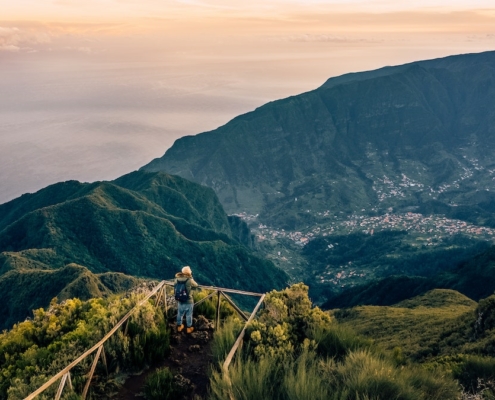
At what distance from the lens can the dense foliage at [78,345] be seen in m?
10.2

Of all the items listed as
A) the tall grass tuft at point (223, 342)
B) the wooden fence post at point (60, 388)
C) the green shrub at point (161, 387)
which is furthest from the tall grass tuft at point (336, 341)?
the wooden fence post at point (60, 388)

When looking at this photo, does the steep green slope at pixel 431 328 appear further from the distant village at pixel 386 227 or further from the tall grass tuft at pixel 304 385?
the distant village at pixel 386 227

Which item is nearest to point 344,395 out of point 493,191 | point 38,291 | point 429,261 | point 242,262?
point 38,291

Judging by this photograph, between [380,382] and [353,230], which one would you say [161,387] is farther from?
[353,230]

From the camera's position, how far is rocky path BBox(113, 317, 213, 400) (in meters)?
9.84

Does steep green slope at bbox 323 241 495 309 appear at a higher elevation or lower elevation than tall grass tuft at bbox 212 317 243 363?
lower

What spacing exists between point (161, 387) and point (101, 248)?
77.8 meters

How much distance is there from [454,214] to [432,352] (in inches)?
6204

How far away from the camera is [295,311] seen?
11477mm

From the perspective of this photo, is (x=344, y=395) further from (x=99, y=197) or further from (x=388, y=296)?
(x=99, y=197)

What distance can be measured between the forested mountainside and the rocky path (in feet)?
124

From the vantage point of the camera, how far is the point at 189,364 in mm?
11055

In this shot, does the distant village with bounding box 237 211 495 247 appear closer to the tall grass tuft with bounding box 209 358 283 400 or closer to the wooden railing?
the wooden railing

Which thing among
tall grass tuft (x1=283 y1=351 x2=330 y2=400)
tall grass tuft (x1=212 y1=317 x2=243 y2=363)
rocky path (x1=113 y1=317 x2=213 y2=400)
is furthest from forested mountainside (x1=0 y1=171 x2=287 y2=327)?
tall grass tuft (x1=283 y1=351 x2=330 y2=400)
